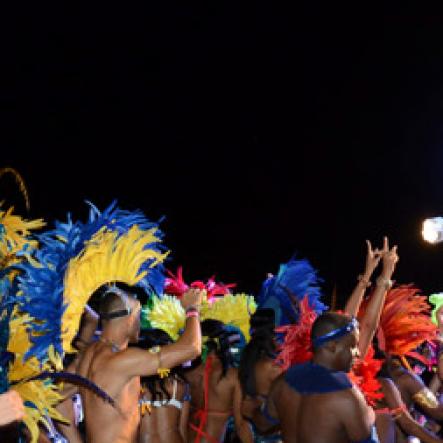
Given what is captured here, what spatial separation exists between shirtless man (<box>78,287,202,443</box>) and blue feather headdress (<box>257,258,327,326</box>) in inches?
94.7

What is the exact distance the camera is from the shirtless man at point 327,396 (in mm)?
4535

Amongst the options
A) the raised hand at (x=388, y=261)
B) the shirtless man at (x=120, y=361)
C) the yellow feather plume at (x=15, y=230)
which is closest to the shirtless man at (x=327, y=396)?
the shirtless man at (x=120, y=361)

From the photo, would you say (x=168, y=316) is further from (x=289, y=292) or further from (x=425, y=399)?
(x=425, y=399)

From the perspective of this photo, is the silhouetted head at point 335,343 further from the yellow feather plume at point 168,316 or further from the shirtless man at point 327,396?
the yellow feather plume at point 168,316

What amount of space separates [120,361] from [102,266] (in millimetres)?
623

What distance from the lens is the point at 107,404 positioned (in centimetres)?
491

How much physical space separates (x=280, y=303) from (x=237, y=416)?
1161 millimetres

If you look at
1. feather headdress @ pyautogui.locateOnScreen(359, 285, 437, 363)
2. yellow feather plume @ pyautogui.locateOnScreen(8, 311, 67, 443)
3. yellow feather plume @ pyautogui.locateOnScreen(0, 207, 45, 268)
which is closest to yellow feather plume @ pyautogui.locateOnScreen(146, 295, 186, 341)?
feather headdress @ pyautogui.locateOnScreen(359, 285, 437, 363)

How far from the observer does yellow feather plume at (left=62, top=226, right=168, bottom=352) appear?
4402mm

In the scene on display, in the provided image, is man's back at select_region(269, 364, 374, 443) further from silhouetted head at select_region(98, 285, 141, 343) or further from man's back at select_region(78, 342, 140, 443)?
silhouetted head at select_region(98, 285, 141, 343)

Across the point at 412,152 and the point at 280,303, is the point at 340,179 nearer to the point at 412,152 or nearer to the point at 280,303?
the point at 412,152

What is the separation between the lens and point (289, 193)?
1755 cm

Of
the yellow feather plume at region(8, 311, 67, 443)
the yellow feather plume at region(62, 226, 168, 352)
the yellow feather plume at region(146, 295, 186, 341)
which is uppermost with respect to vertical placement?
the yellow feather plume at region(62, 226, 168, 352)

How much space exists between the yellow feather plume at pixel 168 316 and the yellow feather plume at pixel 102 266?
2.34 meters
